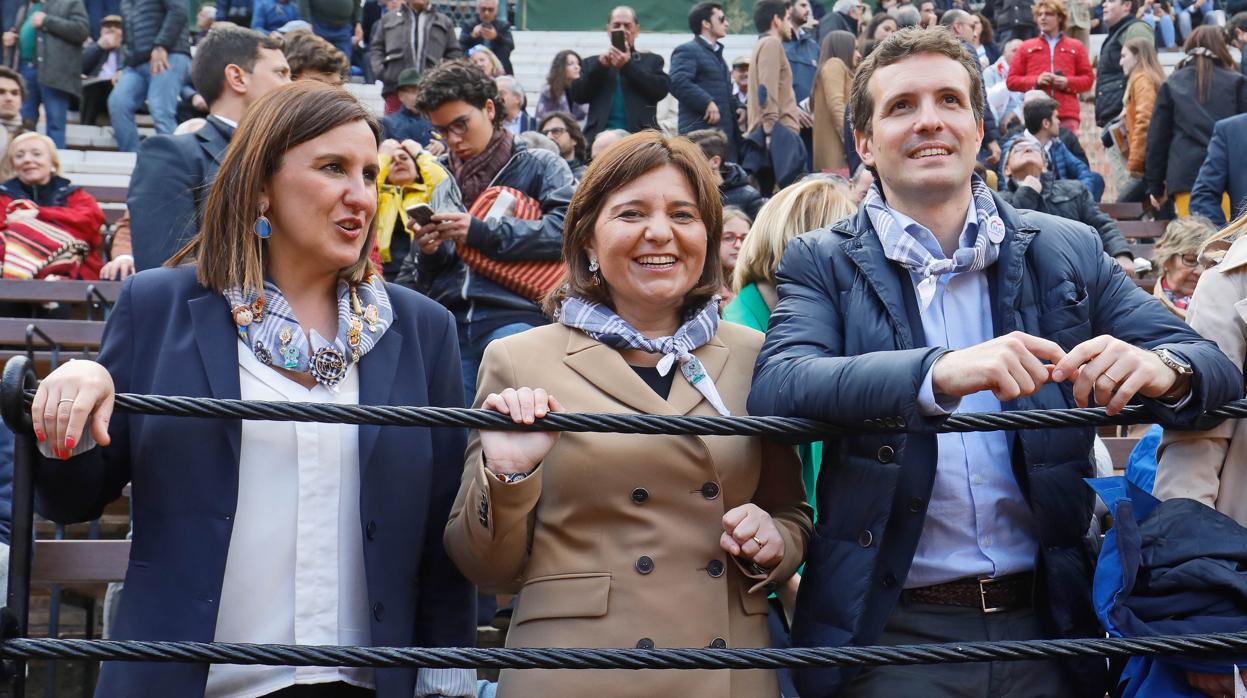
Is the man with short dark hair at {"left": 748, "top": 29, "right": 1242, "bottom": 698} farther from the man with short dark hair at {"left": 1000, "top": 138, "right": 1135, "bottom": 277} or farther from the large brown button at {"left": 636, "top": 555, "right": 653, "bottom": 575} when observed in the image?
the man with short dark hair at {"left": 1000, "top": 138, "right": 1135, "bottom": 277}

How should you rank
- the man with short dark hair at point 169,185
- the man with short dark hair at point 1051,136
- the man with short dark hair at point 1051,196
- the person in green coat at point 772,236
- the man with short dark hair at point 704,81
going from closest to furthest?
the person in green coat at point 772,236 < the man with short dark hair at point 169,185 < the man with short dark hair at point 1051,196 < the man with short dark hair at point 1051,136 < the man with short dark hair at point 704,81

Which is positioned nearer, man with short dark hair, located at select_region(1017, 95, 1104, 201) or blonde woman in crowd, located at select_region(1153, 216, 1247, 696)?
blonde woman in crowd, located at select_region(1153, 216, 1247, 696)

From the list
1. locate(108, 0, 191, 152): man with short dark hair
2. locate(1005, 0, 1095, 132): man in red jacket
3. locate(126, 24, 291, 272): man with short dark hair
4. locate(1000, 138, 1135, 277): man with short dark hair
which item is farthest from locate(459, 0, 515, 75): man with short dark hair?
locate(126, 24, 291, 272): man with short dark hair

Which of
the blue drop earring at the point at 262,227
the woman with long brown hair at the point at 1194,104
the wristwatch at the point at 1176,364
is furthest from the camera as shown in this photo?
the woman with long brown hair at the point at 1194,104

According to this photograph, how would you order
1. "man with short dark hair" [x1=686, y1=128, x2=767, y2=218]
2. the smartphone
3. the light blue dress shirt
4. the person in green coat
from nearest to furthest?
the light blue dress shirt
the person in green coat
the smartphone
"man with short dark hair" [x1=686, y1=128, x2=767, y2=218]

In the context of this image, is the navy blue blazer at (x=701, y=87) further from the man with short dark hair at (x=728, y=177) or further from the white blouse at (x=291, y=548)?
the white blouse at (x=291, y=548)

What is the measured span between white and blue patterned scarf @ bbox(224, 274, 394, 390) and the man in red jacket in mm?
11495

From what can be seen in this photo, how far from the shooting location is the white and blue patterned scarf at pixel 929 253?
2.60 m

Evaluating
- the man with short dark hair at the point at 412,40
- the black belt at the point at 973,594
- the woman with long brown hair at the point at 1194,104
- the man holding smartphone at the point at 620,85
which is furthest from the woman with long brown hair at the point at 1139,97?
the black belt at the point at 973,594

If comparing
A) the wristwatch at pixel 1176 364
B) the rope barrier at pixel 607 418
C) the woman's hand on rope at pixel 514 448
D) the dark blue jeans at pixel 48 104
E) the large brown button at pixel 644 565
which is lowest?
the dark blue jeans at pixel 48 104

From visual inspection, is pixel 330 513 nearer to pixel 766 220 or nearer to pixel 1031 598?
pixel 1031 598

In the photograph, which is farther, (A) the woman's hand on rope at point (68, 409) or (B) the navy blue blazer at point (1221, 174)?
(B) the navy blue blazer at point (1221, 174)

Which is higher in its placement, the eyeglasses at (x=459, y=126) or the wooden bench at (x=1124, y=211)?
the eyeglasses at (x=459, y=126)

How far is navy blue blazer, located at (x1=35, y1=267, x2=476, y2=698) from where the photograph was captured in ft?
7.73
